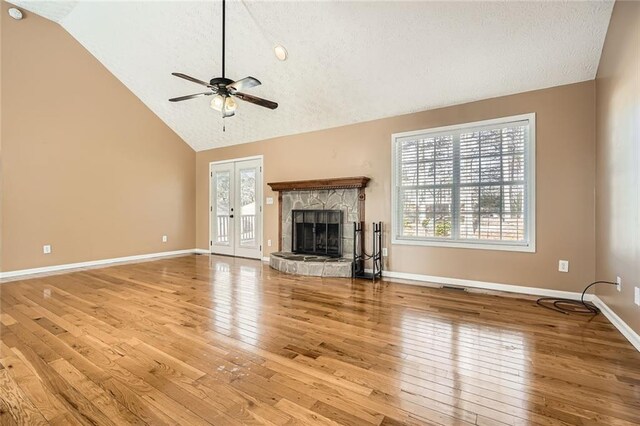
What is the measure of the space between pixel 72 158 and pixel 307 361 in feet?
18.0

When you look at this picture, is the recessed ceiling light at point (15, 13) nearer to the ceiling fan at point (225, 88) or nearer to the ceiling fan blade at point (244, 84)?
the ceiling fan at point (225, 88)

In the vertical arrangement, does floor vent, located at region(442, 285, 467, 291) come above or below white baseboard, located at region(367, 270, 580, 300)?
below

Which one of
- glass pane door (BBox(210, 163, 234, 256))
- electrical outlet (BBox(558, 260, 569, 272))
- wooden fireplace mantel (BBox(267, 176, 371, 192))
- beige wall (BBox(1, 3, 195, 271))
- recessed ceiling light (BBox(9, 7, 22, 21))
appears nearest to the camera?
electrical outlet (BBox(558, 260, 569, 272))

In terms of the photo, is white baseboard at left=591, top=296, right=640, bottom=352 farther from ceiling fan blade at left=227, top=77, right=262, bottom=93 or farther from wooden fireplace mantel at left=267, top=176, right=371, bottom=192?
ceiling fan blade at left=227, top=77, right=262, bottom=93

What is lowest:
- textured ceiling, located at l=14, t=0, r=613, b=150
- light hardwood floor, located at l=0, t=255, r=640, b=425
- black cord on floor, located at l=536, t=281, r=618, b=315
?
light hardwood floor, located at l=0, t=255, r=640, b=425

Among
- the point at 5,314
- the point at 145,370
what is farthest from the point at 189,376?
the point at 5,314

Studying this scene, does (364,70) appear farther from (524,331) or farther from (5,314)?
(5,314)

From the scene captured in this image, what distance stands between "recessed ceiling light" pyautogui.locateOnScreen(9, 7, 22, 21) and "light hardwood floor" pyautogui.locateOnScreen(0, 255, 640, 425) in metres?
4.01

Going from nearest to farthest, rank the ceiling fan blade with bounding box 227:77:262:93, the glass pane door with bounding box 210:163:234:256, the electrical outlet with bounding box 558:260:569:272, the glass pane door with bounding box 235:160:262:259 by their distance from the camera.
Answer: the ceiling fan blade with bounding box 227:77:262:93, the electrical outlet with bounding box 558:260:569:272, the glass pane door with bounding box 235:160:262:259, the glass pane door with bounding box 210:163:234:256

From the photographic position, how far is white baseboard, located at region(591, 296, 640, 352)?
2.28 m

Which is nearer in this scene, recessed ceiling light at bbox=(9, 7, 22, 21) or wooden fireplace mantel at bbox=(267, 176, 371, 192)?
recessed ceiling light at bbox=(9, 7, 22, 21)

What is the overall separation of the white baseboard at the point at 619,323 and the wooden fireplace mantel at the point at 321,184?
3.09 meters

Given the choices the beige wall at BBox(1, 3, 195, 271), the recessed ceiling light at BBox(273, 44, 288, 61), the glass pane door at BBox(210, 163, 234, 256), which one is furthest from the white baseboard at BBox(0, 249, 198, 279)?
the recessed ceiling light at BBox(273, 44, 288, 61)

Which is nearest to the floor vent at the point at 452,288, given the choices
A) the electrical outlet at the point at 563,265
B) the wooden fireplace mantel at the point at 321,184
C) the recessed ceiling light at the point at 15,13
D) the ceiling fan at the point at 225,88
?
the electrical outlet at the point at 563,265
